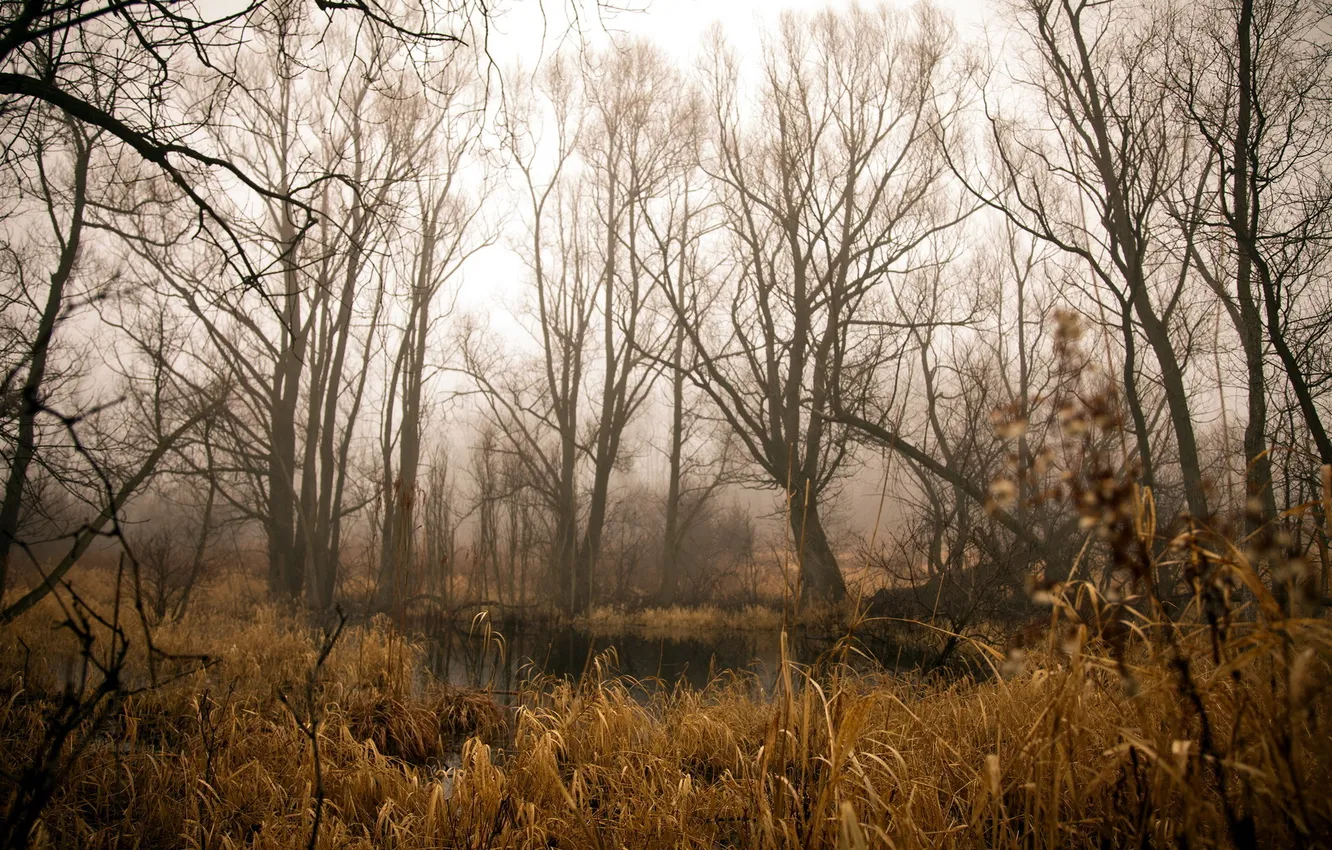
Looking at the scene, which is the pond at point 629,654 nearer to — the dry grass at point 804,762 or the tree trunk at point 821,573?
the tree trunk at point 821,573

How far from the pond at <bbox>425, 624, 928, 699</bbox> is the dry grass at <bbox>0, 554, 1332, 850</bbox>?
2.41m

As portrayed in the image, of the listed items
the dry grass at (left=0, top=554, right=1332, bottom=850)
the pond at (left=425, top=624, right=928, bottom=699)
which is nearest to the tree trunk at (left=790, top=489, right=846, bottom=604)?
the pond at (left=425, top=624, right=928, bottom=699)

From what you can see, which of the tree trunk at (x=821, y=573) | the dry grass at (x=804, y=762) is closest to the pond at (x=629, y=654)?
the tree trunk at (x=821, y=573)

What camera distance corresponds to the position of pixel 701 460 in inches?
813

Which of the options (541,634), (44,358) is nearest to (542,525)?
(541,634)

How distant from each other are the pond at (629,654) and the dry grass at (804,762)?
7.92 feet

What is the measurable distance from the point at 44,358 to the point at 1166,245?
961cm

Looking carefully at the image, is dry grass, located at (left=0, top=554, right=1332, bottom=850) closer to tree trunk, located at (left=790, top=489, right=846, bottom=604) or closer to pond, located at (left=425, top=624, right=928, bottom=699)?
pond, located at (left=425, top=624, right=928, bottom=699)

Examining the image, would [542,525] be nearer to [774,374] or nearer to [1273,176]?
[774,374]

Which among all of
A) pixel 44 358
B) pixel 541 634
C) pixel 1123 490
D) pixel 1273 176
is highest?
pixel 1273 176

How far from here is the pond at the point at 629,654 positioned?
7.84 m

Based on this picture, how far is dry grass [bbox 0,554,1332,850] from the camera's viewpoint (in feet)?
4.14

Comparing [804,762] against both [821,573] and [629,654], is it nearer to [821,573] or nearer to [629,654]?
[629,654]

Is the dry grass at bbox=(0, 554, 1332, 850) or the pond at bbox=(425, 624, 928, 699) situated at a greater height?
the dry grass at bbox=(0, 554, 1332, 850)
